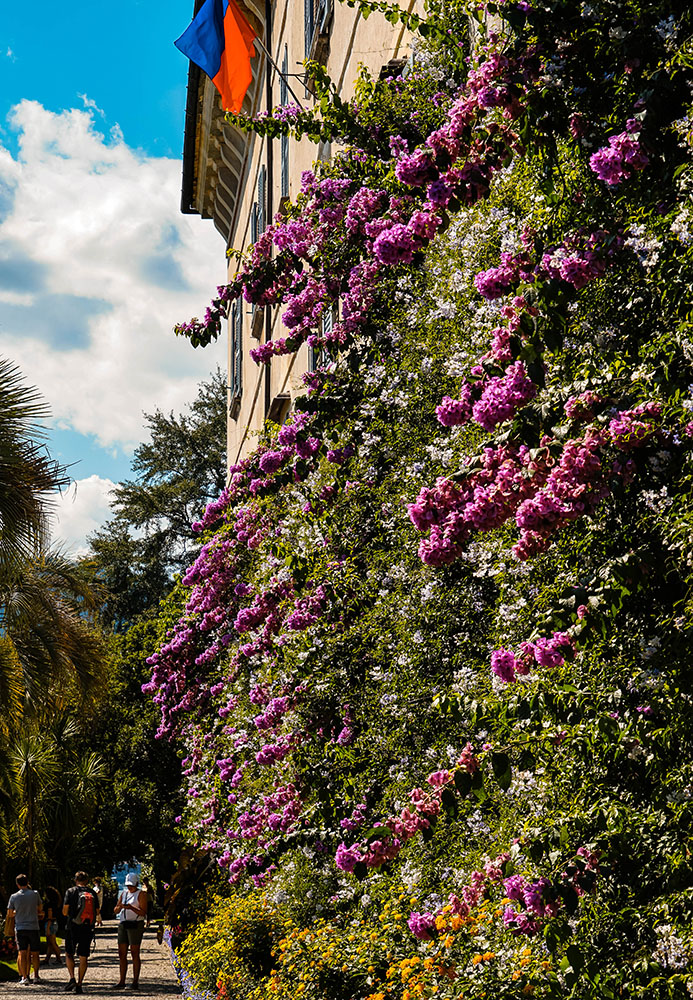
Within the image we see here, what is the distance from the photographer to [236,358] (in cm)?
2364

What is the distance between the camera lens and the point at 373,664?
6.66 meters

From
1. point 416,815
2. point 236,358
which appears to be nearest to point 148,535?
point 236,358

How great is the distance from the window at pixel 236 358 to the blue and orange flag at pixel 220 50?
803 cm

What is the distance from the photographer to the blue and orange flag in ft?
43.5

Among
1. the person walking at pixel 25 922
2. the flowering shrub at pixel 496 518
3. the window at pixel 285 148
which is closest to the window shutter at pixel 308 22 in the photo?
the window at pixel 285 148

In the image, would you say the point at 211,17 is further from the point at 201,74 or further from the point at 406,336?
the point at 406,336

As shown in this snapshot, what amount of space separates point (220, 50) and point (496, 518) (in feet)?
37.8

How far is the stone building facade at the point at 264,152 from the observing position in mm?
10297

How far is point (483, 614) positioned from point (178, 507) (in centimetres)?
3499

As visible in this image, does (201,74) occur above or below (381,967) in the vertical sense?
above

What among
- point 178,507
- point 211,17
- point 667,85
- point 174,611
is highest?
point 178,507

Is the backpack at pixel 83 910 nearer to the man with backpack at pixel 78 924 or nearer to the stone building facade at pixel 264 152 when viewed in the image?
the man with backpack at pixel 78 924

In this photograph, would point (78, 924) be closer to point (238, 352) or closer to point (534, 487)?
point (238, 352)

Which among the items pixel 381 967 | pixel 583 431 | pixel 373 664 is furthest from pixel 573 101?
pixel 381 967
